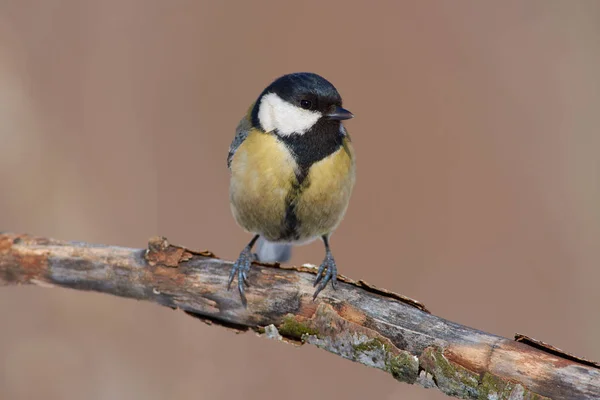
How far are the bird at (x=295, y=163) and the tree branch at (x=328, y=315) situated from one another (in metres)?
0.09

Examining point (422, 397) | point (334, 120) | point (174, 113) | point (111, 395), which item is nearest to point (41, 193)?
point (174, 113)

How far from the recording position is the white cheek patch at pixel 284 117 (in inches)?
84.0

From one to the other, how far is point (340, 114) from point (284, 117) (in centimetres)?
20

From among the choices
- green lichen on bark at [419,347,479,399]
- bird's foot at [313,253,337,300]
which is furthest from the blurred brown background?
green lichen on bark at [419,347,479,399]

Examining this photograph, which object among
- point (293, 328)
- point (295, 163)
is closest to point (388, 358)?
point (293, 328)

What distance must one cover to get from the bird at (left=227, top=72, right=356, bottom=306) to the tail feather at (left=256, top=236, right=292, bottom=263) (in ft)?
1.37

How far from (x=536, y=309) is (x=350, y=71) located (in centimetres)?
145

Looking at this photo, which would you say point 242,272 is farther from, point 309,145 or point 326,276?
point 309,145

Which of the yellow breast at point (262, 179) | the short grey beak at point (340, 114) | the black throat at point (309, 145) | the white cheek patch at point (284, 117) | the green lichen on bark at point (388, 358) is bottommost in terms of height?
the green lichen on bark at point (388, 358)

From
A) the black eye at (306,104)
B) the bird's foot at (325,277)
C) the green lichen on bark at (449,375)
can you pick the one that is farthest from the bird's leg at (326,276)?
the black eye at (306,104)

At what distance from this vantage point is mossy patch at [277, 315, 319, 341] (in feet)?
6.31

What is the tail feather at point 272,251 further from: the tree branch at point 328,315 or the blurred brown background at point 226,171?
the tree branch at point 328,315

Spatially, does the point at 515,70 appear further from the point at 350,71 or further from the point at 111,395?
the point at 111,395

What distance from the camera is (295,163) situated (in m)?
2.13
